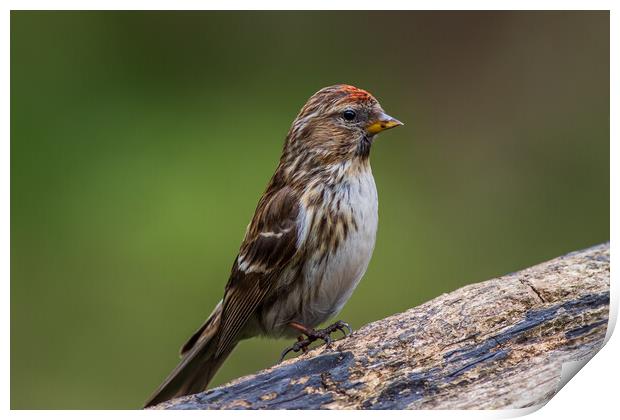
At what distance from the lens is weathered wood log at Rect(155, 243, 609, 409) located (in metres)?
3.11

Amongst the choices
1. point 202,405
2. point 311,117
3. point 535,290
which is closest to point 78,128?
point 311,117

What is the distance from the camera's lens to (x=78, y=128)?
350 cm

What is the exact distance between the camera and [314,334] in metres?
3.32

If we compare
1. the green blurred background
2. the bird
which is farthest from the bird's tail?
the green blurred background

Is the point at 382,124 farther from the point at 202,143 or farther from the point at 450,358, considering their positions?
the point at 450,358

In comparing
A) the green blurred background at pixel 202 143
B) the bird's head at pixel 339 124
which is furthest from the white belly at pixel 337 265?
the green blurred background at pixel 202 143

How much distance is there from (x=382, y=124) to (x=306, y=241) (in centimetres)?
47

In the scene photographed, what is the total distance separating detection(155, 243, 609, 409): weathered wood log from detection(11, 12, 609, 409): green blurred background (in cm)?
43

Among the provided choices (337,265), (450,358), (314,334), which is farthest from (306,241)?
(450,358)

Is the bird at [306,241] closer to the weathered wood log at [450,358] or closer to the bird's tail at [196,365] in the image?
the bird's tail at [196,365]

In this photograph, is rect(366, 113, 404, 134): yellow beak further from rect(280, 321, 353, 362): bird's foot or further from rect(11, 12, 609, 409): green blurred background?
rect(280, 321, 353, 362): bird's foot

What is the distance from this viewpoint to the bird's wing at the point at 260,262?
3326 millimetres

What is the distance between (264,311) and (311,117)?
68 centimetres
